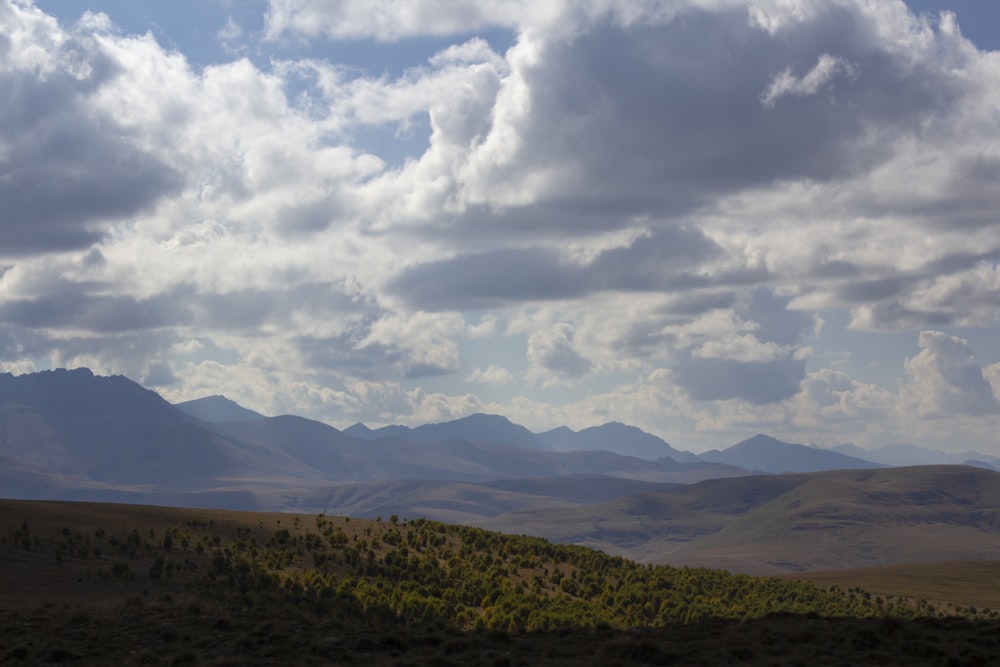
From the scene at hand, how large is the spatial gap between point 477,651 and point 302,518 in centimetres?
4209

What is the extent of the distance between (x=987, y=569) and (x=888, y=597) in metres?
59.6

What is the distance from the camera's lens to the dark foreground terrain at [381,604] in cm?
2592

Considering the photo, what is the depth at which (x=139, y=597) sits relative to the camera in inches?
1337

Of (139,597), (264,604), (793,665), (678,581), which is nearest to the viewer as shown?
(793,665)

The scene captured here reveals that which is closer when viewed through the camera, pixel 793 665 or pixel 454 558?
pixel 793 665

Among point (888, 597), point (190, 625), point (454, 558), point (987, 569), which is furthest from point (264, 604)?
point (987, 569)

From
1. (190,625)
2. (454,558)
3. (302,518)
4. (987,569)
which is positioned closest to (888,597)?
(454,558)

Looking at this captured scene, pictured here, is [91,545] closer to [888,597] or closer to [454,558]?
[454,558]

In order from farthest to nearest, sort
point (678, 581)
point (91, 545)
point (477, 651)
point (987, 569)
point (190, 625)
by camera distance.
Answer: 1. point (987, 569)
2. point (678, 581)
3. point (91, 545)
4. point (190, 625)
5. point (477, 651)

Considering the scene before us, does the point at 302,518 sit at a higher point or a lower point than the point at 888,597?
higher

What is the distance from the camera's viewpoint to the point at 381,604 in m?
40.9

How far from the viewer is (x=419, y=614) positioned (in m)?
41.3

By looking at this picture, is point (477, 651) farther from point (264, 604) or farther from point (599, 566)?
point (599, 566)

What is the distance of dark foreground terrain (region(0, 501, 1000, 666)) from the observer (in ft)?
85.0
